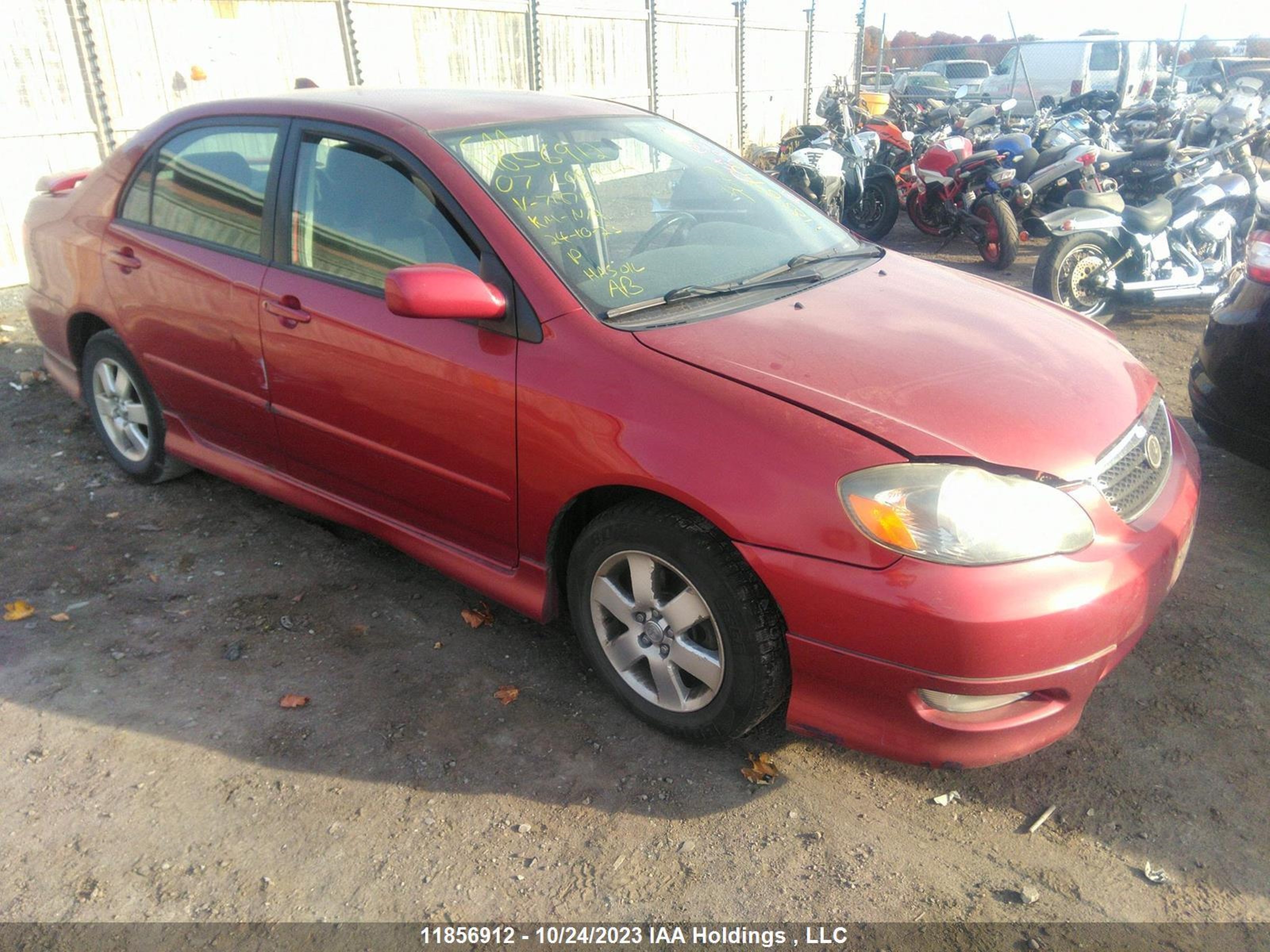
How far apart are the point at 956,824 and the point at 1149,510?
99 centimetres

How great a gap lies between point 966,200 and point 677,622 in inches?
298

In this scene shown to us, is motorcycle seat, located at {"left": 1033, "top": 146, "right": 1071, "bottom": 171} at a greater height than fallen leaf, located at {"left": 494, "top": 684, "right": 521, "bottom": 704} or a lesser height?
greater

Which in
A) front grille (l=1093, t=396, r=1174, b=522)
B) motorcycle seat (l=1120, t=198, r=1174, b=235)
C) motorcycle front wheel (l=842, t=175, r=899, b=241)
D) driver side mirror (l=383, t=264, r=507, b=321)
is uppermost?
driver side mirror (l=383, t=264, r=507, b=321)

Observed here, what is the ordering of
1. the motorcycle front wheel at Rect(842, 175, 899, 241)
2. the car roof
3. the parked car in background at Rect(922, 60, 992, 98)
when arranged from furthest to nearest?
the parked car in background at Rect(922, 60, 992, 98)
the motorcycle front wheel at Rect(842, 175, 899, 241)
the car roof

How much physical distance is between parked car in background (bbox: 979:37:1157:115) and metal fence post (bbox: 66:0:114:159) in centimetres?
1556

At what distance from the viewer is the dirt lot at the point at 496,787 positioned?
2.32 metres

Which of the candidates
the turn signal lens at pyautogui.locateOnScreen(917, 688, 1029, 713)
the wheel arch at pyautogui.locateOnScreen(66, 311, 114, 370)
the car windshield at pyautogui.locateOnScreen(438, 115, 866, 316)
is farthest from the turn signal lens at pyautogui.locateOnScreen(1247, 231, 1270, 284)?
the wheel arch at pyautogui.locateOnScreen(66, 311, 114, 370)

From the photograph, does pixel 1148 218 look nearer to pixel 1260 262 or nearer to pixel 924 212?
pixel 924 212

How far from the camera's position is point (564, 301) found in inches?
108

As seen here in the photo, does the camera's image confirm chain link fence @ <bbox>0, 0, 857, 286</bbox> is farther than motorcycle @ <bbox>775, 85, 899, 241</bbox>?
No

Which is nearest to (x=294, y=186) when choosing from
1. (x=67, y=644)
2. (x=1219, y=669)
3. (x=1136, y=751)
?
(x=67, y=644)

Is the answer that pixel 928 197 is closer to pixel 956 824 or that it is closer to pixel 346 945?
pixel 956 824

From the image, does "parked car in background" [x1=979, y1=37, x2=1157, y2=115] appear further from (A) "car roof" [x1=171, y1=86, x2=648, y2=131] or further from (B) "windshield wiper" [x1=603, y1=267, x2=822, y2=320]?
(B) "windshield wiper" [x1=603, y1=267, x2=822, y2=320]

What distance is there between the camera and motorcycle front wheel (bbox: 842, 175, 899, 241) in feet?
34.2
